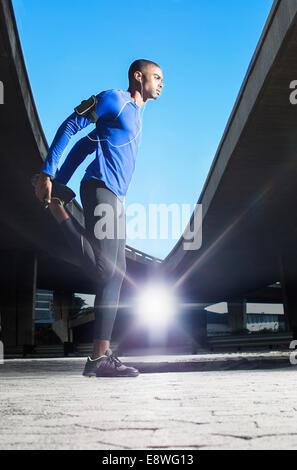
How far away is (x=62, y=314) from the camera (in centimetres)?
5866

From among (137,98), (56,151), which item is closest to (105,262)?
(56,151)

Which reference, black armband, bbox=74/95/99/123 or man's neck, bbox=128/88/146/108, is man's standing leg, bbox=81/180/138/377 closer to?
black armband, bbox=74/95/99/123

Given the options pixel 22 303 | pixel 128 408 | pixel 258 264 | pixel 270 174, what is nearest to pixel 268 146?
pixel 270 174

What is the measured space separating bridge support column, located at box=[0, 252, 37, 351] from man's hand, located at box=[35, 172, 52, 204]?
2985cm

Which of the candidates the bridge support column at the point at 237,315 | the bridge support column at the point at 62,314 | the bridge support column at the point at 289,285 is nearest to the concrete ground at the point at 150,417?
the bridge support column at the point at 289,285

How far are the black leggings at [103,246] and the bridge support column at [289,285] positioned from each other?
34.5 metres

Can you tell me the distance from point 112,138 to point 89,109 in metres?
0.33

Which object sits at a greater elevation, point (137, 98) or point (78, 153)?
point (137, 98)

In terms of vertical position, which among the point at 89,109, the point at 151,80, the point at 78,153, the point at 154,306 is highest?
the point at 151,80

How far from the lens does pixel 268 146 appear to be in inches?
649

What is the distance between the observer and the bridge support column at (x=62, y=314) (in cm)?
5578

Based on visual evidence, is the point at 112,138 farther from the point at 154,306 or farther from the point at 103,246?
the point at 154,306
